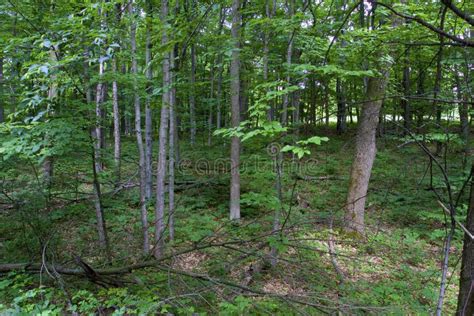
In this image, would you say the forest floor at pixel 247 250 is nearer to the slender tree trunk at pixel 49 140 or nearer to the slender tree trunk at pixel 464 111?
the slender tree trunk at pixel 49 140

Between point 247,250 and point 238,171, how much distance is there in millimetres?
2568

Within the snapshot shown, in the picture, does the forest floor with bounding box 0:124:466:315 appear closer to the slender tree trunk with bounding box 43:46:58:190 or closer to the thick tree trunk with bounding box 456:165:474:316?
the slender tree trunk with bounding box 43:46:58:190

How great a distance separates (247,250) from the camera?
3.09 metres

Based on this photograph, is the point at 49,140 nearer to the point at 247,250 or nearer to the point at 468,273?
the point at 247,250

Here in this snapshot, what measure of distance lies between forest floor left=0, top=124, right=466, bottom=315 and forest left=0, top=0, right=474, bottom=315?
0.14ft

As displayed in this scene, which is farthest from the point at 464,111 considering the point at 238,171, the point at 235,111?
the point at 235,111

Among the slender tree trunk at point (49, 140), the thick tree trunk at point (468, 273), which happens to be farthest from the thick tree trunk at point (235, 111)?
the thick tree trunk at point (468, 273)

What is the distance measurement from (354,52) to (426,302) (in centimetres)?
402

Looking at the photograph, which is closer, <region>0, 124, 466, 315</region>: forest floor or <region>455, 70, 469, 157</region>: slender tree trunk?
<region>455, 70, 469, 157</region>: slender tree trunk

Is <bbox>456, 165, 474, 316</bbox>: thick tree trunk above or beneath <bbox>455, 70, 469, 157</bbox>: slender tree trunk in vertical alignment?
beneath

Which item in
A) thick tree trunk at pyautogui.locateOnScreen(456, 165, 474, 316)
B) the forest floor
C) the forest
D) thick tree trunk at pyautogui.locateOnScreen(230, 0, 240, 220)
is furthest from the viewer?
thick tree trunk at pyautogui.locateOnScreen(230, 0, 240, 220)

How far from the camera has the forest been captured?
2457mm

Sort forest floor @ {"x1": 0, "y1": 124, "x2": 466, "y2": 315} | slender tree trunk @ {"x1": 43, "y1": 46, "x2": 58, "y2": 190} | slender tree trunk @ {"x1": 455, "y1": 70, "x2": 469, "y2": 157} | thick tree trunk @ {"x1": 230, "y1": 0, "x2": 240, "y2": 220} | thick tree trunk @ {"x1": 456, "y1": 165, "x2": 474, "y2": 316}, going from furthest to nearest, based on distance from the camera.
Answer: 1. thick tree trunk @ {"x1": 230, "y1": 0, "x2": 240, "y2": 220}
2. slender tree trunk @ {"x1": 43, "y1": 46, "x2": 58, "y2": 190}
3. forest floor @ {"x1": 0, "y1": 124, "x2": 466, "y2": 315}
4. thick tree trunk @ {"x1": 456, "y1": 165, "x2": 474, "y2": 316}
5. slender tree trunk @ {"x1": 455, "y1": 70, "x2": 469, "y2": 157}

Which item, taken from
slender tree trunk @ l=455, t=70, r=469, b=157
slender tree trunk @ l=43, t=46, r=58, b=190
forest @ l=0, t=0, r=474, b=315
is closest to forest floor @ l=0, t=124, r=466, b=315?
forest @ l=0, t=0, r=474, b=315
